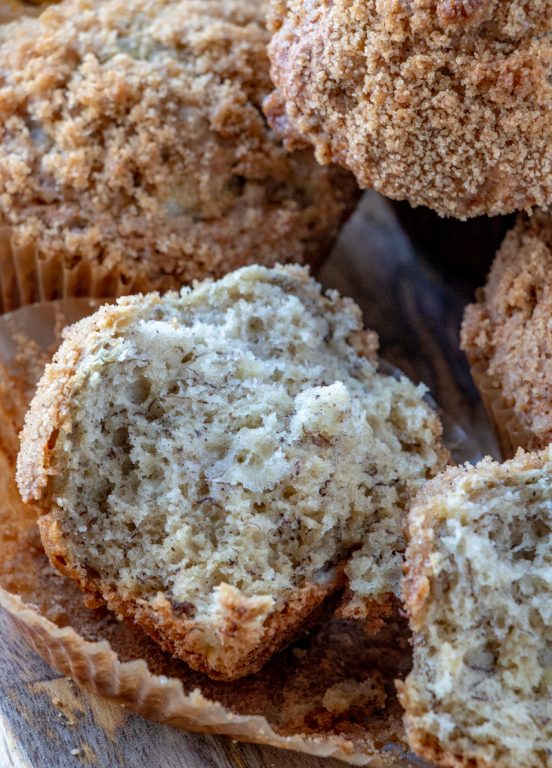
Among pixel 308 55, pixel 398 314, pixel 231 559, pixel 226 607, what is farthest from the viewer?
pixel 398 314

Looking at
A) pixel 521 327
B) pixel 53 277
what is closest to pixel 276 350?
pixel 521 327

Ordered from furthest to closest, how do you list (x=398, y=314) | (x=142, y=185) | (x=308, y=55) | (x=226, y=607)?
(x=398, y=314), (x=142, y=185), (x=308, y=55), (x=226, y=607)

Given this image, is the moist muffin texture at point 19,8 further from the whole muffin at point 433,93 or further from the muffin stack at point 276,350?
the whole muffin at point 433,93

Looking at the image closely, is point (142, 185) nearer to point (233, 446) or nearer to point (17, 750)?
point (233, 446)

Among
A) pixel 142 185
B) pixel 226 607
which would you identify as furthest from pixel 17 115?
pixel 226 607

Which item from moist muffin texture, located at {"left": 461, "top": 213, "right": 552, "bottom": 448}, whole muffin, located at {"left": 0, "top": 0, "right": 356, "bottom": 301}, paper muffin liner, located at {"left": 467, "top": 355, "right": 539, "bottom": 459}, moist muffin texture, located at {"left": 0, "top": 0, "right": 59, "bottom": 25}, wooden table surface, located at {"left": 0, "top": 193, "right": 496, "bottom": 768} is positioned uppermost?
moist muffin texture, located at {"left": 0, "top": 0, "right": 59, "bottom": 25}

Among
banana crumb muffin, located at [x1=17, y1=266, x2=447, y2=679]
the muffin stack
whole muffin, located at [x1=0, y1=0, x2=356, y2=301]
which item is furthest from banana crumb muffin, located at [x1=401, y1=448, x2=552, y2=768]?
whole muffin, located at [x1=0, y1=0, x2=356, y2=301]

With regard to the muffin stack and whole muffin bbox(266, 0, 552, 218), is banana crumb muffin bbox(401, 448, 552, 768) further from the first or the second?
whole muffin bbox(266, 0, 552, 218)
